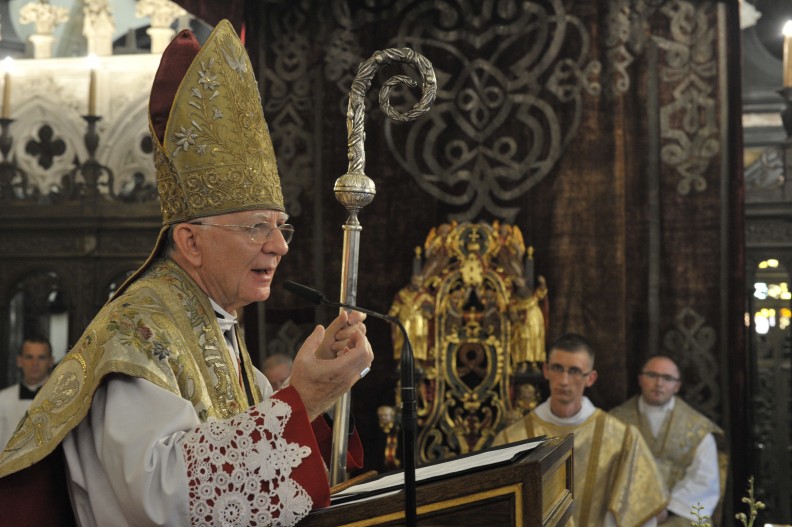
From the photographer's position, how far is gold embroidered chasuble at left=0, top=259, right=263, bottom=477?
2152 mm

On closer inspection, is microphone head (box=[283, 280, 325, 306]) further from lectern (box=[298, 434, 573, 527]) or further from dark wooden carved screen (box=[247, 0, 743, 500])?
dark wooden carved screen (box=[247, 0, 743, 500])

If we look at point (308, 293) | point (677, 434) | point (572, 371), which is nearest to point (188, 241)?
point (308, 293)

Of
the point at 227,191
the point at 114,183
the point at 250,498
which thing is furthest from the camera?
the point at 114,183

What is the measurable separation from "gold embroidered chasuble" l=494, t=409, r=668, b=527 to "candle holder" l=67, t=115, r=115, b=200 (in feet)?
10.8

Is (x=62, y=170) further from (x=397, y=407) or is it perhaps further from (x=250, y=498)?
(x=250, y=498)

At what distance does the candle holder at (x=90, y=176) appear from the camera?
281 inches

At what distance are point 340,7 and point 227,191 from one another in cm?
376

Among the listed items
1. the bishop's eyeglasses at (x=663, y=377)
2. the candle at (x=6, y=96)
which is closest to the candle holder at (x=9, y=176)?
the candle at (x=6, y=96)

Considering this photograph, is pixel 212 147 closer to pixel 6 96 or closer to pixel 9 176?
pixel 6 96

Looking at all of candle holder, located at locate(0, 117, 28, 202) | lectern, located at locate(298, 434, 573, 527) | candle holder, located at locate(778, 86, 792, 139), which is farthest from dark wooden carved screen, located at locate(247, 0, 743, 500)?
lectern, located at locate(298, 434, 573, 527)

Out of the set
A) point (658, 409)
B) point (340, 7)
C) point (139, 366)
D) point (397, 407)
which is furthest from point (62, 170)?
point (139, 366)

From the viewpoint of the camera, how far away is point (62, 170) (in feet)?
24.2

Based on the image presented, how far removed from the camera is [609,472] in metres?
5.34

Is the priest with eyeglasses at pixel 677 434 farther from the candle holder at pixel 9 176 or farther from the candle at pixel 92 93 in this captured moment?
the candle holder at pixel 9 176
